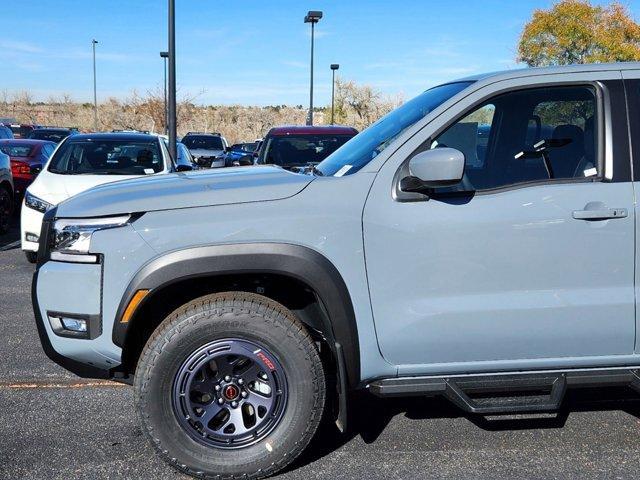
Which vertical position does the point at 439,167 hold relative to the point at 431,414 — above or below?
above

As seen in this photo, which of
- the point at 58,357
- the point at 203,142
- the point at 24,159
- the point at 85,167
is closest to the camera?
the point at 58,357

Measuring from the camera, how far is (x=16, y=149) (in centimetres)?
1497

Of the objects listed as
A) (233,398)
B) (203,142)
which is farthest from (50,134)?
(233,398)

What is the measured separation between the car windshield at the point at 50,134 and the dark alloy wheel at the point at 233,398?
21448 millimetres

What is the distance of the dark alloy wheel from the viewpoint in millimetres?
3518

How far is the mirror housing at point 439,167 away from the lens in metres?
3.41

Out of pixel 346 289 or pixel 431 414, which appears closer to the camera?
pixel 346 289

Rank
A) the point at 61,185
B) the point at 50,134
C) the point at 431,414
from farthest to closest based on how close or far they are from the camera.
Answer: the point at 50,134
the point at 61,185
the point at 431,414

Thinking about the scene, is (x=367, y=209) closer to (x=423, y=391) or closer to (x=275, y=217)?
(x=275, y=217)

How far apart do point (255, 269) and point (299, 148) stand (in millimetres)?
6658

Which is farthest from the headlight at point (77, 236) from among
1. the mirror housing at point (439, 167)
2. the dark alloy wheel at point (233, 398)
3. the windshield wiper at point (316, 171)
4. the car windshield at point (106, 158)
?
the car windshield at point (106, 158)

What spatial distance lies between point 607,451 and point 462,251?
1.48 meters

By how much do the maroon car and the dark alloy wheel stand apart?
438 inches

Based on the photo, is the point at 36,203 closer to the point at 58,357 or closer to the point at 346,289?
the point at 58,357
